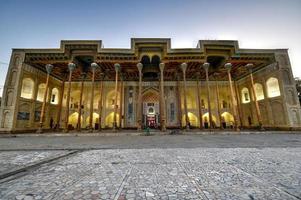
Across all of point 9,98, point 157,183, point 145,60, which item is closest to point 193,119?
point 145,60

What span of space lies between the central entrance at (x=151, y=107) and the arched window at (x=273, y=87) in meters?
14.8

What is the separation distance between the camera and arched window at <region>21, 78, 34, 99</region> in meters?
16.9

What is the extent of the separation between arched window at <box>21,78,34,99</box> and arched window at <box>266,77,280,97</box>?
1156 inches

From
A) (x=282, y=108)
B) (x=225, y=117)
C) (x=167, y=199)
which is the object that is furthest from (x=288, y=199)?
(x=225, y=117)

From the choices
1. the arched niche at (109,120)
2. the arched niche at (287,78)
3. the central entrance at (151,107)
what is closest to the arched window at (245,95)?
the arched niche at (287,78)

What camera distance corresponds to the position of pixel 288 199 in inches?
64.9

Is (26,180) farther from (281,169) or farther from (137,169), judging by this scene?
(281,169)

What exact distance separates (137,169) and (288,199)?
2.28 m

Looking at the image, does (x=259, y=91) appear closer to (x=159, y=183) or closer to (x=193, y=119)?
(x=193, y=119)

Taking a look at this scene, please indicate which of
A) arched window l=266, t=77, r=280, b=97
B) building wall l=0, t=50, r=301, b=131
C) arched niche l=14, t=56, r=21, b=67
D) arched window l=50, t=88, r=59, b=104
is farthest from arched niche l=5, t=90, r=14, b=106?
arched window l=266, t=77, r=280, b=97

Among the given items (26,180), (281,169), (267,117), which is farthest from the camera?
(267,117)

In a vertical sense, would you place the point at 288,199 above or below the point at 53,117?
below

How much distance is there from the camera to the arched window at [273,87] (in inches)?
662

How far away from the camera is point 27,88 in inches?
689
